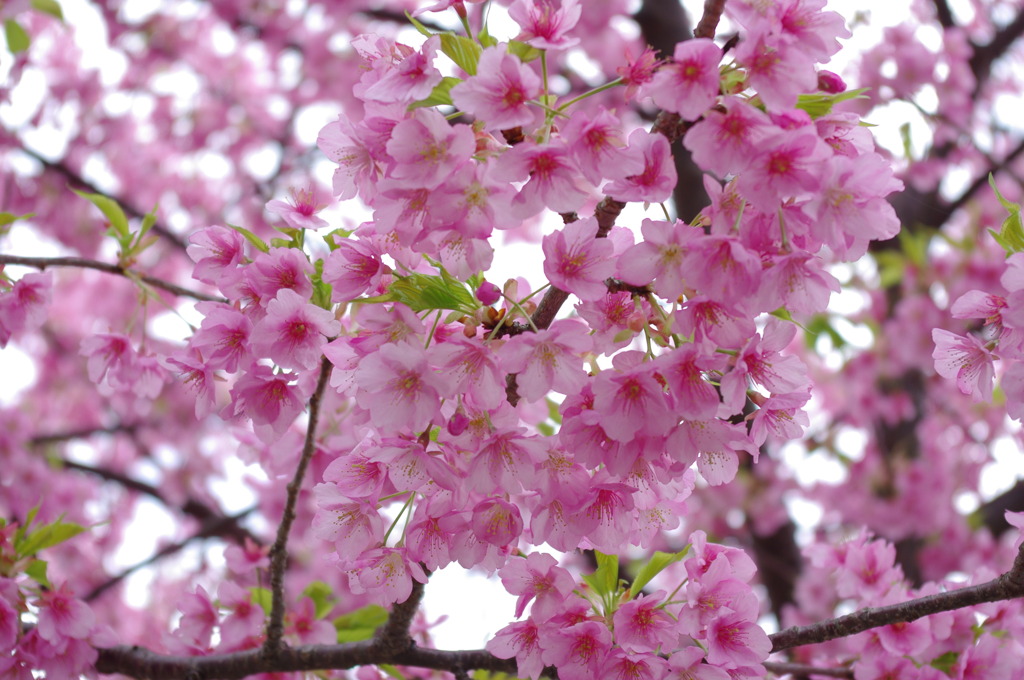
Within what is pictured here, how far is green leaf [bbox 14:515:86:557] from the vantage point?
1784mm

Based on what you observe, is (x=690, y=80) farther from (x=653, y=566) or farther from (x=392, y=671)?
(x=392, y=671)

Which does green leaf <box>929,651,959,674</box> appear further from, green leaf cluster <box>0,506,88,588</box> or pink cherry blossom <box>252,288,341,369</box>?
green leaf cluster <box>0,506,88,588</box>

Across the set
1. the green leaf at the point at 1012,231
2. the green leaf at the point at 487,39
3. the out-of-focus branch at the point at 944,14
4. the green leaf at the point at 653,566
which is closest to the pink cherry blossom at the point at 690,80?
the green leaf at the point at 487,39

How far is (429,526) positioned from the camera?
1.24 meters

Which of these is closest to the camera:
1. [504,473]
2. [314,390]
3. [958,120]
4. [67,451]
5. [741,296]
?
[741,296]

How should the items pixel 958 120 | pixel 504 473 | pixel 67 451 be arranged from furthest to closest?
pixel 67 451 < pixel 958 120 < pixel 504 473

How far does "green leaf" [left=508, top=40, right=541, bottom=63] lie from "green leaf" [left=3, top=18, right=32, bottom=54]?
216 centimetres

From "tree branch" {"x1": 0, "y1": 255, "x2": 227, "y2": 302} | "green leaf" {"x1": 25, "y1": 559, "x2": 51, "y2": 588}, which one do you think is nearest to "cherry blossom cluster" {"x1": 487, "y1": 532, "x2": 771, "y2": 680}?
"tree branch" {"x1": 0, "y1": 255, "x2": 227, "y2": 302}

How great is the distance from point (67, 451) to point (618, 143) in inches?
235

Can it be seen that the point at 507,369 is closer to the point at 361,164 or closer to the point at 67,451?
the point at 361,164

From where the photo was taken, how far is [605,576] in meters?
1.40

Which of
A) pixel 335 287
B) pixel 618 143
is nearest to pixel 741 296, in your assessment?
pixel 618 143

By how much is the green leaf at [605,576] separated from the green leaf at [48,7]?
2.48 metres

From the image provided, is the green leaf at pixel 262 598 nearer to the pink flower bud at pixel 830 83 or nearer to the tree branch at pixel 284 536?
the tree branch at pixel 284 536
